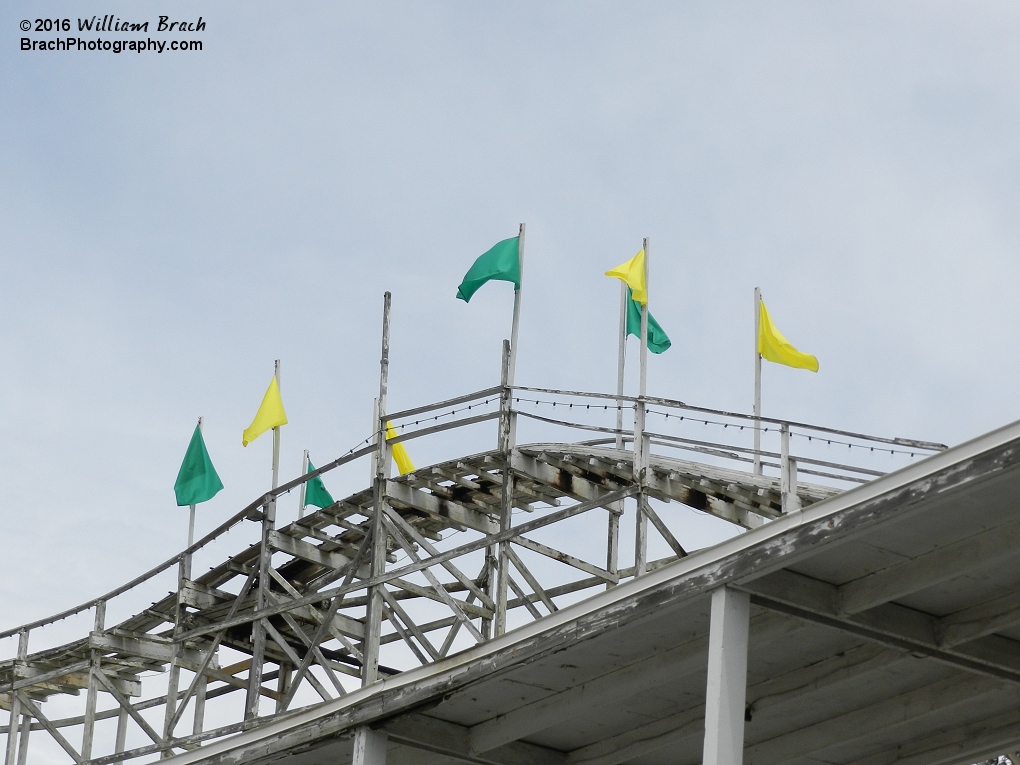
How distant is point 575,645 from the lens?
11.6 m

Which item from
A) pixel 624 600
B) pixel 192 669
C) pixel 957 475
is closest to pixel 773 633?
pixel 624 600

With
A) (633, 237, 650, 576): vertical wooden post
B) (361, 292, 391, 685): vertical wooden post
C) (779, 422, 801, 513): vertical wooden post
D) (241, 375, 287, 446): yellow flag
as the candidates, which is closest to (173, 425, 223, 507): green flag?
(241, 375, 287, 446): yellow flag

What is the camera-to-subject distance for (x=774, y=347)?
81.9 feet

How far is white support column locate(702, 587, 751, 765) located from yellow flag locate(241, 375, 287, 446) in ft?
56.8

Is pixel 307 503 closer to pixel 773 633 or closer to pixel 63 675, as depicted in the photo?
pixel 63 675

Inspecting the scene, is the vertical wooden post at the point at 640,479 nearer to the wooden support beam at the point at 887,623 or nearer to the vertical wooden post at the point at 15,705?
the wooden support beam at the point at 887,623

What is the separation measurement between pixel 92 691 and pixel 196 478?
4793mm

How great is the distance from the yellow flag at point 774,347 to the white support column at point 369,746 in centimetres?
1296

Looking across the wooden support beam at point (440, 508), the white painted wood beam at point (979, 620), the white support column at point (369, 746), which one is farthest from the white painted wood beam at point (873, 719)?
the wooden support beam at point (440, 508)

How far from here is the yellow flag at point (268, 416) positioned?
2708 cm

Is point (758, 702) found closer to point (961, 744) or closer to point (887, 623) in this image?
point (961, 744)

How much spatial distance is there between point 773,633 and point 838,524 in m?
1.98

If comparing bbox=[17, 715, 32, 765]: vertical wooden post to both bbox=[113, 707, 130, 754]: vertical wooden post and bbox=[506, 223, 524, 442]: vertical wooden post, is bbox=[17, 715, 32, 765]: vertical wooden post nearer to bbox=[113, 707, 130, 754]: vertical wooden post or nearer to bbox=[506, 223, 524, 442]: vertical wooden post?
bbox=[113, 707, 130, 754]: vertical wooden post

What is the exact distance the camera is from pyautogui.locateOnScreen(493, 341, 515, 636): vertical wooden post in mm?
20188
